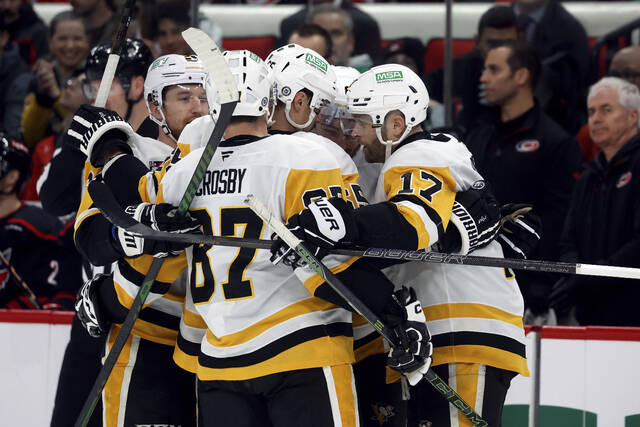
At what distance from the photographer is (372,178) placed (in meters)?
3.06

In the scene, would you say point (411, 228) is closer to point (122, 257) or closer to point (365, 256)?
point (365, 256)

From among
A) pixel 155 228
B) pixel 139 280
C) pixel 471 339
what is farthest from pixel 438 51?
pixel 155 228

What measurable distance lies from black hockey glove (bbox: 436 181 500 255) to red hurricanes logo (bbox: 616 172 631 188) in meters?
1.63

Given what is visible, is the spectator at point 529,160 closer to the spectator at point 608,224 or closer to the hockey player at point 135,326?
the spectator at point 608,224

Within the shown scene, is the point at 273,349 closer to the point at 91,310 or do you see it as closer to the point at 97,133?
the point at 91,310

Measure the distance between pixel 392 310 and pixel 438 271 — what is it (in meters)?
0.26

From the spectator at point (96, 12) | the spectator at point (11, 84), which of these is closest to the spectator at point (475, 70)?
the spectator at point (96, 12)

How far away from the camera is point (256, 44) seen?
613 cm

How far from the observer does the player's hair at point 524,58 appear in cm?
483

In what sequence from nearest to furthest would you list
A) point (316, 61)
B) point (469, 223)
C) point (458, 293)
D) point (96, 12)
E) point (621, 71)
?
point (469, 223) → point (458, 293) → point (316, 61) → point (621, 71) → point (96, 12)

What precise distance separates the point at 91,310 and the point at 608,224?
2.28 m

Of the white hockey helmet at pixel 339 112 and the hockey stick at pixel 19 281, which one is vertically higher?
the white hockey helmet at pixel 339 112

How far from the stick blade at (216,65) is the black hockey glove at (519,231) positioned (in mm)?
945

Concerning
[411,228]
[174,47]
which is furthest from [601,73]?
[411,228]
